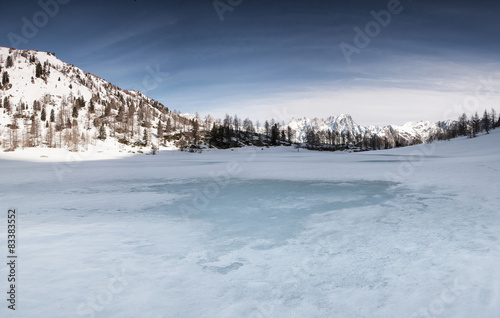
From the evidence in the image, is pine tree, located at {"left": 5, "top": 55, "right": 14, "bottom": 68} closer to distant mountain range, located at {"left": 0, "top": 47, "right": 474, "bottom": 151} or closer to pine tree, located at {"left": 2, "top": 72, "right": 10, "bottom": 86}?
distant mountain range, located at {"left": 0, "top": 47, "right": 474, "bottom": 151}

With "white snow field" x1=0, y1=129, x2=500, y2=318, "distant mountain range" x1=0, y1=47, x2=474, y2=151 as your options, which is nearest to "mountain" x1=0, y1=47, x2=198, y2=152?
"distant mountain range" x1=0, y1=47, x2=474, y2=151

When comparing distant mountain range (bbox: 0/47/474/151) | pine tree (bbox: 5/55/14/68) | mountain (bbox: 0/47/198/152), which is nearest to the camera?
mountain (bbox: 0/47/198/152)

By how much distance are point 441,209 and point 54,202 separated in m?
15.4

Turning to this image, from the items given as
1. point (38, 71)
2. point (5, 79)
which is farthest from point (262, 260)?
point (38, 71)

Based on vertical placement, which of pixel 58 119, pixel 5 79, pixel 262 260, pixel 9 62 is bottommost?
pixel 262 260

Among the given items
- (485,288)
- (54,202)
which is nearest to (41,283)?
(485,288)

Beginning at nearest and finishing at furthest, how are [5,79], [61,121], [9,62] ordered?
1. [61,121]
2. [5,79]
3. [9,62]

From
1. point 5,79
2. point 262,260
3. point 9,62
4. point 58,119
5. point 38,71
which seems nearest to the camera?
point 262,260

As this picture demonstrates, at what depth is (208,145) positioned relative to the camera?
11600 centimetres

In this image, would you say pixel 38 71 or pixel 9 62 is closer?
pixel 38 71

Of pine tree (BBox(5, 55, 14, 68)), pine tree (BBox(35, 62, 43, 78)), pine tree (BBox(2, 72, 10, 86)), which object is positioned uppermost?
pine tree (BBox(5, 55, 14, 68))

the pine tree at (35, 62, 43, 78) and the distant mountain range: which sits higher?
the pine tree at (35, 62, 43, 78)

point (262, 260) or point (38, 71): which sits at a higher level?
point (38, 71)

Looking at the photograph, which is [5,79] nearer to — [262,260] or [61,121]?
[61,121]
